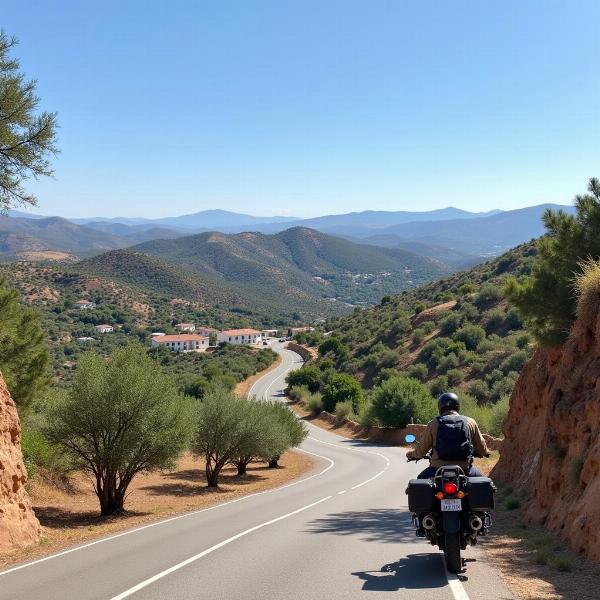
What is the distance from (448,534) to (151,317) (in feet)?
401

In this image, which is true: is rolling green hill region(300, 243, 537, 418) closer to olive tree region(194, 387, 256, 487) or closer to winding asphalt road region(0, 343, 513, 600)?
olive tree region(194, 387, 256, 487)

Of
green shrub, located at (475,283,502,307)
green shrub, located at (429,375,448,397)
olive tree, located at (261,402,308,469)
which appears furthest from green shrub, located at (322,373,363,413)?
olive tree, located at (261,402,308,469)

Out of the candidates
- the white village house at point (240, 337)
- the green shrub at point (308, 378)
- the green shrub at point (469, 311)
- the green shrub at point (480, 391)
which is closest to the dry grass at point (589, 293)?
the green shrub at point (480, 391)

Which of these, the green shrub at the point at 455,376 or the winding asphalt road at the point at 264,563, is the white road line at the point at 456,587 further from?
the green shrub at the point at 455,376

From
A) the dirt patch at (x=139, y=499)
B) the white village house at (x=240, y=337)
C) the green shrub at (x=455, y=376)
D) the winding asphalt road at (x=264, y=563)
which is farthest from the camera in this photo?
the white village house at (x=240, y=337)

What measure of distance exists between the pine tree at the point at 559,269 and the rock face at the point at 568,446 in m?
0.59

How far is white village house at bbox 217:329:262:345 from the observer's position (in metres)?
123

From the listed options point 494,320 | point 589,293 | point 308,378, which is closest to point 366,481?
point 589,293

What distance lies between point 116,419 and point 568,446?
12.5 metres

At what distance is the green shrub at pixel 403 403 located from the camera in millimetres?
42312

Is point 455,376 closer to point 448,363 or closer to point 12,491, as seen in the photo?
point 448,363

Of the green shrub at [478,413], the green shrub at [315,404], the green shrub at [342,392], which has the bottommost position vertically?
the green shrub at [315,404]

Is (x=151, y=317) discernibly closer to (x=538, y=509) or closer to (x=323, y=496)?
(x=323, y=496)

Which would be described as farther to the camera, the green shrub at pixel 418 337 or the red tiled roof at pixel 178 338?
the red tiled roof at pixel 178 338
